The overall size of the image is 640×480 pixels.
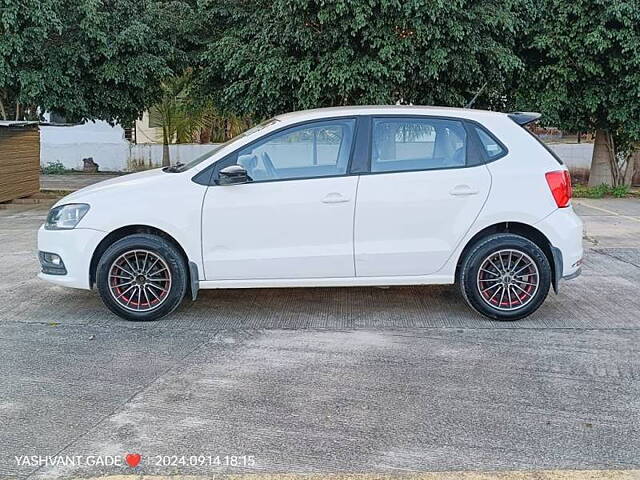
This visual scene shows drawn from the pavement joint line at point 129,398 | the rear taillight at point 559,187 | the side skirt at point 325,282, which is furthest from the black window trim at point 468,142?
the pavement joint line at point 129,398

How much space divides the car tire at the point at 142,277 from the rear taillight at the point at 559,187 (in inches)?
123

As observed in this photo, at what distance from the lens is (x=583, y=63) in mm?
13312

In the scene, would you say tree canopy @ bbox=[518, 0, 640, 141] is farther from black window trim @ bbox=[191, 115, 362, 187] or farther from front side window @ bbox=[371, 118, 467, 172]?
black window trim @ bbox=[191, 115, 362, 187]

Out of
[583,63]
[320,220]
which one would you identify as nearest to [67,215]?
[320,220]

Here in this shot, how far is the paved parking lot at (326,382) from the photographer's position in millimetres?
3473

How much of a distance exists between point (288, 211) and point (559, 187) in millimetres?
2274

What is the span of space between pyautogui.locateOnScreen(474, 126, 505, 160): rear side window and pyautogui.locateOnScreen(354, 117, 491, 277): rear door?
68mm

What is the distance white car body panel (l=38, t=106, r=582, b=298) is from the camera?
5.53 metres

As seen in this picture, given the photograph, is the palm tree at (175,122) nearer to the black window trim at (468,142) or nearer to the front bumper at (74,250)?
the front bumper at (74,250)

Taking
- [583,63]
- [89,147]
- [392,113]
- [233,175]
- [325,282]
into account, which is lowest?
[325,282]

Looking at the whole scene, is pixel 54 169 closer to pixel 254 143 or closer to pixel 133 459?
pixel 254 143

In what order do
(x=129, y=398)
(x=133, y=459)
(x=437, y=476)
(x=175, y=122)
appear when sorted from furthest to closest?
(x=175, y=122), (x=129, y=398), (x=133, y=459), (x=437, y=476)

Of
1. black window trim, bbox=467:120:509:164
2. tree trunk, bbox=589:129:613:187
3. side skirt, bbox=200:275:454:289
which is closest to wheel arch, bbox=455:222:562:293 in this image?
side skirt, bbox=200:275:454:289

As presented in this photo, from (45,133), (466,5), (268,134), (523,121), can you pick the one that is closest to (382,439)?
(268,134)
